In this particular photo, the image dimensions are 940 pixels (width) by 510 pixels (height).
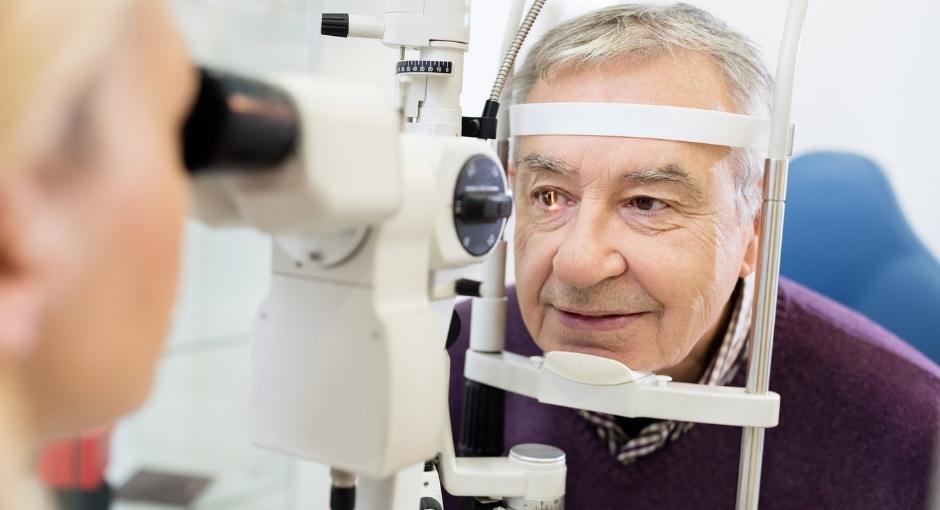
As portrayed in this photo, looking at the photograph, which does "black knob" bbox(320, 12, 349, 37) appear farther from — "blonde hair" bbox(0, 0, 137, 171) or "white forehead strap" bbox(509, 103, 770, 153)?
"blonde hair" bbox(0, 0, 137, 171)

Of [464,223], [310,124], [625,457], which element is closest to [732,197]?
[625,457]

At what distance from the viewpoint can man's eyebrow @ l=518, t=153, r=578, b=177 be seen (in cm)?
116

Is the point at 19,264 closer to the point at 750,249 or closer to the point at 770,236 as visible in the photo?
the point at 770,236

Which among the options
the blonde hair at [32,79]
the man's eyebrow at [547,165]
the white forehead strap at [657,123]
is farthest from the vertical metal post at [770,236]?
the blonde hair at [32,79]

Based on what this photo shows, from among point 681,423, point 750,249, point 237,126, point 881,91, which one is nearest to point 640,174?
point 750,249

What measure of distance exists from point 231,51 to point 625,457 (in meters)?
1.20

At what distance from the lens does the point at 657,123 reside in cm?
111

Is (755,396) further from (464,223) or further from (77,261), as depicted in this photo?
(77,261)

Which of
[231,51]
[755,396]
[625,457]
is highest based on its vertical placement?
[231,51]

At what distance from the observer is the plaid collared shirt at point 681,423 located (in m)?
1.33

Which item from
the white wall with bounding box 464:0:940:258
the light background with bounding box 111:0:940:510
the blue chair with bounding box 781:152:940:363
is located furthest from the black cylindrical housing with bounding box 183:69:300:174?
the white wall with bounding box 464:0:940:258

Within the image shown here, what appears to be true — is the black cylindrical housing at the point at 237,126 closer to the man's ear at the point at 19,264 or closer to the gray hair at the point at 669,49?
the man's ear at the point at 19,264

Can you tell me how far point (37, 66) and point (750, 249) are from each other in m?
1.18

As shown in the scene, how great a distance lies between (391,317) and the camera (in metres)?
0.63
